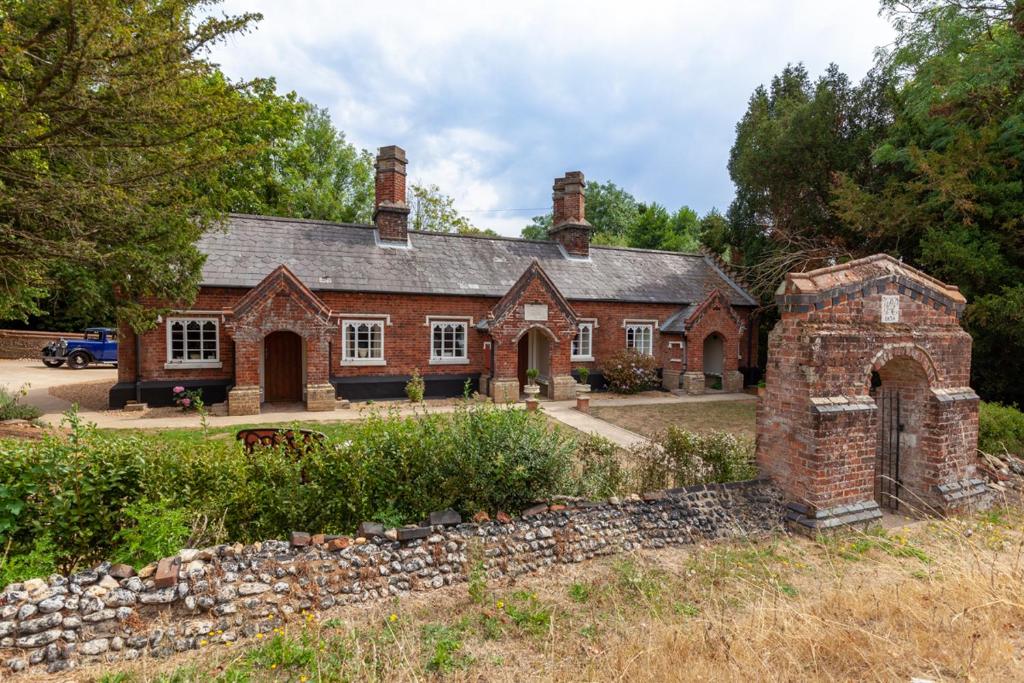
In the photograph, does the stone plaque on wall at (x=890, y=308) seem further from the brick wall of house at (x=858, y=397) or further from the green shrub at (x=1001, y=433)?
Answer: the green shrub at (x=1001, y=433)

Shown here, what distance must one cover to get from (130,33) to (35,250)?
340cm

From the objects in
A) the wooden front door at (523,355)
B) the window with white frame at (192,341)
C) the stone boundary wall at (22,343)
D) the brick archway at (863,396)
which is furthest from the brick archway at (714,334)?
the stone boundary wall at (22,343)

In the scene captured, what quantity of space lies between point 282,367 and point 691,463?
14315mm

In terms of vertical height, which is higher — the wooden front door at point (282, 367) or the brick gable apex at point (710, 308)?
the brick gable apex at point (710, 308)

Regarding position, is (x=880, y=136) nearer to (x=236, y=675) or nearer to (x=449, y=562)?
(x=449, y=562)

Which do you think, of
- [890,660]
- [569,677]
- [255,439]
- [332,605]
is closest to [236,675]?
[332,605]

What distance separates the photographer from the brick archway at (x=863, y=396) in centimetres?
658

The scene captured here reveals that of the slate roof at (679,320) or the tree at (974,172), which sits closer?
the tree at (974,172)

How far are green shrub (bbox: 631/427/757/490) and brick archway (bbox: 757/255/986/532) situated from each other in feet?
1.21

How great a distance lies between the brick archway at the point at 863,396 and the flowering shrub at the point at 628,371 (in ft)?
39.3

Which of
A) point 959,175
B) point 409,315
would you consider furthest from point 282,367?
point 959,175

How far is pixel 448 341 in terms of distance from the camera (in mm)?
18875

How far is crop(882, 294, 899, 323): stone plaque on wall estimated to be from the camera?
7.12 meters

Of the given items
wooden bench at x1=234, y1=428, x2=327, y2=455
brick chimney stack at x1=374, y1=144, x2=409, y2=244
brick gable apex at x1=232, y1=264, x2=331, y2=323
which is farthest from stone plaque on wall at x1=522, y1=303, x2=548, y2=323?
wooden bench at x1=234, y1=428, x2=327, y2=455
